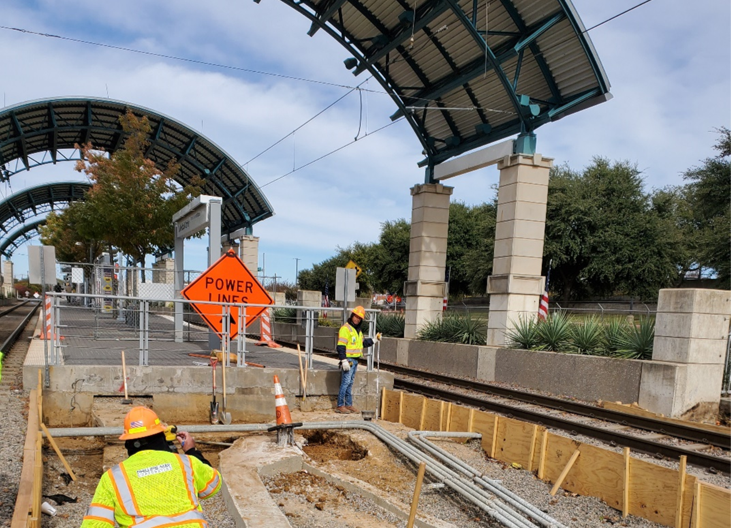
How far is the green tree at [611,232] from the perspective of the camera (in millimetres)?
32594

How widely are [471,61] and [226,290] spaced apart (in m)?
9.66

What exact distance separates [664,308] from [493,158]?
6.59m

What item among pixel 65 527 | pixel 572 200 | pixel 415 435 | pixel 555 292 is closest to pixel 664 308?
pixel 415 435

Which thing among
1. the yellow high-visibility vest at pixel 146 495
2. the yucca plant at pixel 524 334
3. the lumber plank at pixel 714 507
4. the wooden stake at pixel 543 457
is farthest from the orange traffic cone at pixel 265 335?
the yellow high-visibility vest at pixel 146 495

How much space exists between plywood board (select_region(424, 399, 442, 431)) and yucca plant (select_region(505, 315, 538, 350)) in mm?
5021

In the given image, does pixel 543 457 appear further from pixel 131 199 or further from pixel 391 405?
pixel 131 199

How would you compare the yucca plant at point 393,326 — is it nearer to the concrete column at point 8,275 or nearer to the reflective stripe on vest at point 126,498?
the reflective stripe on vest at point 126,498

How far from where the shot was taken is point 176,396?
376 inches

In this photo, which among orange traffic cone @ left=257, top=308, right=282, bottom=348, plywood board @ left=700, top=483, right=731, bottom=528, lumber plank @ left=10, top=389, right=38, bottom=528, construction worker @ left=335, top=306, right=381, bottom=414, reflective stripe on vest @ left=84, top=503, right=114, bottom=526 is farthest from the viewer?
orange traffic cone @ left=257, top=308, right=282, bottom=348

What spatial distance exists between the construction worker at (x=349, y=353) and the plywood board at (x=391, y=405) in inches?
33.6

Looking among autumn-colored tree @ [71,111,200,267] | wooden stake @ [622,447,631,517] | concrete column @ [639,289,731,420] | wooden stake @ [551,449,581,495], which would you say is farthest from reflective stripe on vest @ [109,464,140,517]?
autumn-colored tree @ [71,111,200,267]

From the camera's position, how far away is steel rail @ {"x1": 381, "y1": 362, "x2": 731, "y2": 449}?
28.1 feet

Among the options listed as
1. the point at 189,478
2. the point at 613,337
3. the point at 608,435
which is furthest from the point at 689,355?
the point at 189,478

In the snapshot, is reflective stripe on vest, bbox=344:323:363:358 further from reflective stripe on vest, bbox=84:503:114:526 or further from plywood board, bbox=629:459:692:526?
reflective stripe on vest, bbox=84:503:114:526
